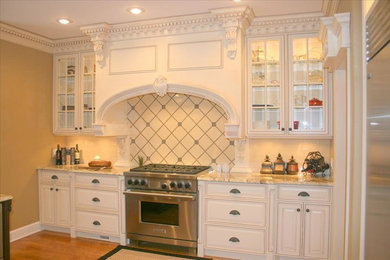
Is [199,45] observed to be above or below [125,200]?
above

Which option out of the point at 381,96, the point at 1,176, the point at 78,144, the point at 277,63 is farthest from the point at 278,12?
the point at 1,176

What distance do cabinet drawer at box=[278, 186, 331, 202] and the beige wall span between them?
3.40m

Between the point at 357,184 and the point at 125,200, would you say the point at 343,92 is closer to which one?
the point at 357,184

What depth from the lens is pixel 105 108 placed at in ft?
13.1

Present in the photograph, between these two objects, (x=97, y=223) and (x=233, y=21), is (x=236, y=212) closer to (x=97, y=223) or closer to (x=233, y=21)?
(x=97, y=223)

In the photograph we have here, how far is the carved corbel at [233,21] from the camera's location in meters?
3.26

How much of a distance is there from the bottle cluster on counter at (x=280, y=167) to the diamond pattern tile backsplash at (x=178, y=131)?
1.51 ft

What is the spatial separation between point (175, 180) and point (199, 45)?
164cm

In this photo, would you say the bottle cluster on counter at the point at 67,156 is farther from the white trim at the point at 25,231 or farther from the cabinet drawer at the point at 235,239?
the cabinet drawer at the point at 235,239

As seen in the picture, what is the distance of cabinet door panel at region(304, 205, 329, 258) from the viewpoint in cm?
312

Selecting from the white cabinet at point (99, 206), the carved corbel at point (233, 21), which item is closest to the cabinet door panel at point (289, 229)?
the carved corbel at point (233, 21)

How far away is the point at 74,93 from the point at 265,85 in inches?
110

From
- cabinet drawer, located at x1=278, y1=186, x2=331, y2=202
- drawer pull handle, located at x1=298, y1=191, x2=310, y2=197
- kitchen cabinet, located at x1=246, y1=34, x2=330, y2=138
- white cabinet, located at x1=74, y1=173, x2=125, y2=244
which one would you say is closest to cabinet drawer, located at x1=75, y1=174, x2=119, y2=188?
white cabinet, located at x1=74, y1=173, x2=125, y2=244

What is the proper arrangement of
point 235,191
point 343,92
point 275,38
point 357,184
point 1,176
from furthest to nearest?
point 1,176 → point 275,38 → point 235,191 → point 343,92 → point 357,184
